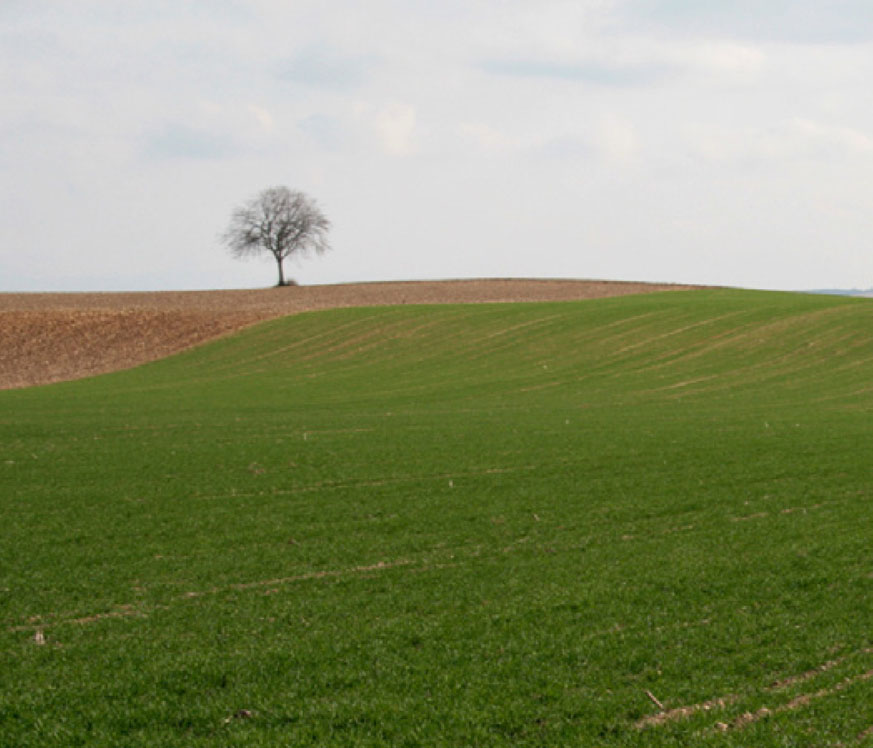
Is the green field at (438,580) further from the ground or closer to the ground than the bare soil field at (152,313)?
closer to the ground

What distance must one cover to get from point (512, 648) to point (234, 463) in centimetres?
1121

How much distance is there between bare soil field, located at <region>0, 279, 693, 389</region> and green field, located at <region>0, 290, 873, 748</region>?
24282 mm

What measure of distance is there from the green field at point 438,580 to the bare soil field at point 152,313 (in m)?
24.3

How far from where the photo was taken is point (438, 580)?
32.6 ft

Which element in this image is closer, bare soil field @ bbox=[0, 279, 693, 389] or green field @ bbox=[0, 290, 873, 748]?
green field @ bbox=[0, 290, 873, 748]

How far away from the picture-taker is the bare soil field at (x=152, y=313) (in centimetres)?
4853

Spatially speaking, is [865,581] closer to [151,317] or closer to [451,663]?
[451,663]

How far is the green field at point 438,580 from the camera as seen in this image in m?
6.63

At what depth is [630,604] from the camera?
892 cm

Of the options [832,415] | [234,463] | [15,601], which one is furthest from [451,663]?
[832,415]

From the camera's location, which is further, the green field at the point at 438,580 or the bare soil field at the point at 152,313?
the bare soil field at the point at 152,313

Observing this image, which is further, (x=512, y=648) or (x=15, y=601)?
(x=15, y=601)

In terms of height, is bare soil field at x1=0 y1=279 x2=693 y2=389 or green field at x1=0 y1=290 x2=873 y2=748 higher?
bare soil field at x1=0 y1=279 x2=693 y2=389

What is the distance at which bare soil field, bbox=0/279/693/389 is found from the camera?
48.5 metres
